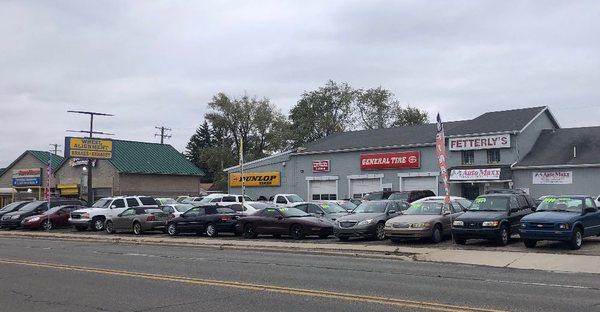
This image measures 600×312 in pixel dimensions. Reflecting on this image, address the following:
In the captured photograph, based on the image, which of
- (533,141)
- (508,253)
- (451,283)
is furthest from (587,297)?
(533,141)

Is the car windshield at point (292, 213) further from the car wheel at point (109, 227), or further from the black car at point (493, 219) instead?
the car wheel at point (109, 227)

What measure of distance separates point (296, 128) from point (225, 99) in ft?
34.7

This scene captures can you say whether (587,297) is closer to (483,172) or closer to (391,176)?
(483,172)

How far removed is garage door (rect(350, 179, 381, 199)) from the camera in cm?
5006

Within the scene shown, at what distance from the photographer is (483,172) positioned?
142 ft

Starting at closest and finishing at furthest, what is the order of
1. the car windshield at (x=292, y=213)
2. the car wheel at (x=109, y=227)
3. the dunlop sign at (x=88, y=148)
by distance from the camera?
the car windshield at (x=292, y=213), the car wheel at (x=109, y=227), the dunlop sign at (x=88, y=148)

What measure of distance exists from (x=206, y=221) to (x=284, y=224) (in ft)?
14.3

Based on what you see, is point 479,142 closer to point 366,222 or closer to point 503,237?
point 366,222

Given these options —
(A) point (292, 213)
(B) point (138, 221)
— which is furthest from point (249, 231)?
(B) point (138, 221)

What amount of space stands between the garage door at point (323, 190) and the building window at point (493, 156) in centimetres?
1359

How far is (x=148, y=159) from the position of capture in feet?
211

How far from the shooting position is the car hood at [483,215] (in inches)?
766

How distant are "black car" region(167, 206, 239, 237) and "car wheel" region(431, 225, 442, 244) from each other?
948cm

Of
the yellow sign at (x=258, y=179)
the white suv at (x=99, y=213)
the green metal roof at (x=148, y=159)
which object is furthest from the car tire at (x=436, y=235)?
the green metal roof at (x=148, y=159)
